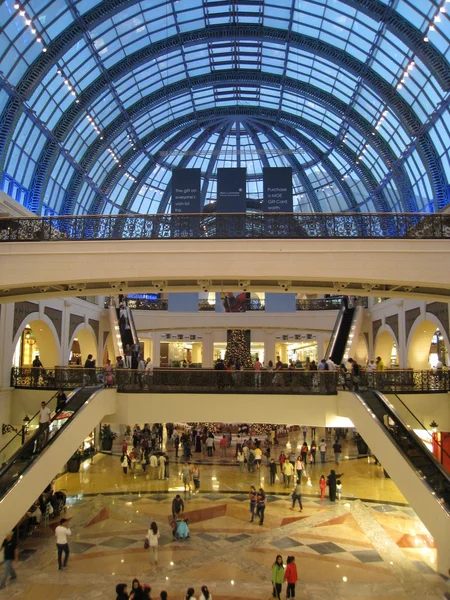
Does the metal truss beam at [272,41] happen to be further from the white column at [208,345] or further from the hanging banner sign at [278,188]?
the white column at [208,345]

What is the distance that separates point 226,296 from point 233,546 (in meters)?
20.1

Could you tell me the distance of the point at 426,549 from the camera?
44.5ft

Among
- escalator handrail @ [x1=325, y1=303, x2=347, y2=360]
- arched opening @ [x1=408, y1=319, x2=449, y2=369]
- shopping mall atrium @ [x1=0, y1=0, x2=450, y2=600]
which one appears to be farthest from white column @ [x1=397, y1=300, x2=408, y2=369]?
escalator handrail @ [x1=325, y1=303, x2=347, y2=360]

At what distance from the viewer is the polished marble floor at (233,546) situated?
1138 cm

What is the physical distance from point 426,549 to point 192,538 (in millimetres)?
6322

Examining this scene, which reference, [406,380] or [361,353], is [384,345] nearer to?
[361,353]

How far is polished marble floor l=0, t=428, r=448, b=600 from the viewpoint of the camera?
448 inches

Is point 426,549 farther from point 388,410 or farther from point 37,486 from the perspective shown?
point 37,486

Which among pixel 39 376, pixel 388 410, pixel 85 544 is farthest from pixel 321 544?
pixel 39 376

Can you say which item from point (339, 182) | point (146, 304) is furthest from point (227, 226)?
point (339, 182)

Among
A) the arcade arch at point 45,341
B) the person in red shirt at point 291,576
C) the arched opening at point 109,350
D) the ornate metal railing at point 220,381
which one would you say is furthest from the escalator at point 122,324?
the person in red shirt at point 291,576

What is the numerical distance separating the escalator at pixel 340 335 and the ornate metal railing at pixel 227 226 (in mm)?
13352

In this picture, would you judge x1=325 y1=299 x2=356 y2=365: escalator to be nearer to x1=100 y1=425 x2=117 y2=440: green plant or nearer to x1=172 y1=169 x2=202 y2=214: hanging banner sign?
x1=100 y1=425 x2=117 y2=440: green plant

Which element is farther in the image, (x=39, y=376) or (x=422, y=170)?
(x=422, y=170)
